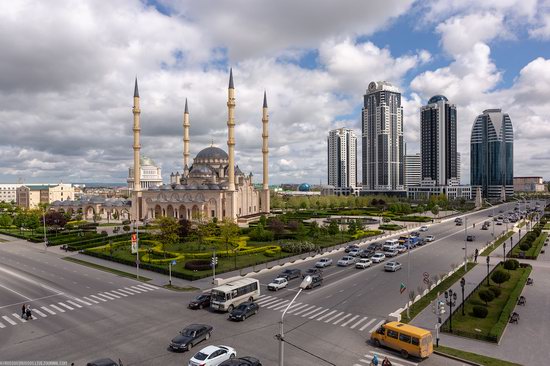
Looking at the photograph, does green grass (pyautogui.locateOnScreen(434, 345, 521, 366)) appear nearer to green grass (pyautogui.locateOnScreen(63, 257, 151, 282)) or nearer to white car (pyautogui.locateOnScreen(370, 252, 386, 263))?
white car (pyautogui.locateOnScreen(370, 252, 386, 263))

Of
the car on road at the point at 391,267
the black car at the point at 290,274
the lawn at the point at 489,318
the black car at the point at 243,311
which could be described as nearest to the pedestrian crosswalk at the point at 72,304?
the black car at the point at 243,311

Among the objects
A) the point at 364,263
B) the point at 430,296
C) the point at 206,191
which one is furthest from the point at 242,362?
the point at 206,191

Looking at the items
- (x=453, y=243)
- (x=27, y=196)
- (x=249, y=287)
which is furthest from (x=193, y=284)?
(x=27, y=196)

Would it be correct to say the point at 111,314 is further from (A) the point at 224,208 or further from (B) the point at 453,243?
(A) the point at 224,208

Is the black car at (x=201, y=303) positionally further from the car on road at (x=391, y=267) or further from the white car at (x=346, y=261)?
the car on road at (x=391, y=267)

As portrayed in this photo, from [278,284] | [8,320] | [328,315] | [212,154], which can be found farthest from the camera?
[212,154]

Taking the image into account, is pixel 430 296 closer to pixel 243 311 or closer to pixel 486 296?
pixel 486 296

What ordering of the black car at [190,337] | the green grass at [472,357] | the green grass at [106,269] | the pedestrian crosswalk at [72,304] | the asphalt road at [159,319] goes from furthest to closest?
1. the green grass at [106,269]
2. the pedestrian crosswalk at [72,304]
3. the black car at [190,337]
4. the asphalt road at [159,319]
5. the green grass at [472,357]
